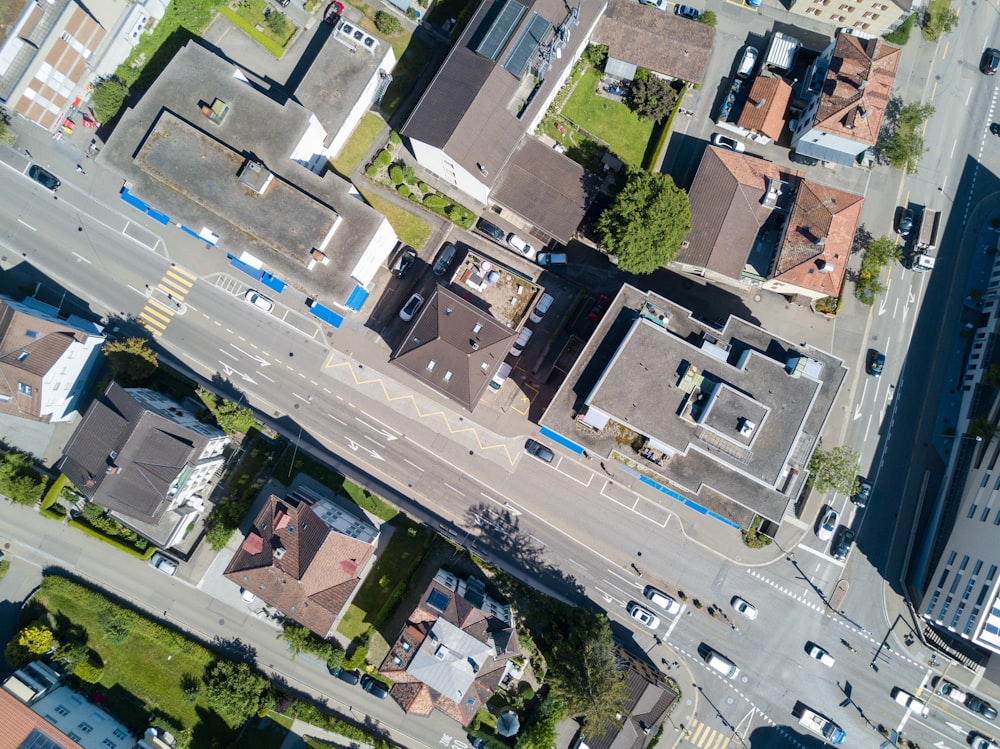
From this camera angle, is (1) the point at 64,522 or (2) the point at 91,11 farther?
(1) the point at 64,522

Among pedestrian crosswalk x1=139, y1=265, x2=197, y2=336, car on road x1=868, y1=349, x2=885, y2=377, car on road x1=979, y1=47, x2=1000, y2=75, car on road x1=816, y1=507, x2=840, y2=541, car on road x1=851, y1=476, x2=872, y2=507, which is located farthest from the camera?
car on road x1=979, y1=47, x2=1000, y2=75

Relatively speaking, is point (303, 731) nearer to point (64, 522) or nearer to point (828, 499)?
point (64, 522)

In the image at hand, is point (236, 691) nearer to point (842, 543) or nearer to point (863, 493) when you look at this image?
point (842, 543)

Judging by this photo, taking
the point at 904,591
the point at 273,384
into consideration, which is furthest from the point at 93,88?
the point at 904,591

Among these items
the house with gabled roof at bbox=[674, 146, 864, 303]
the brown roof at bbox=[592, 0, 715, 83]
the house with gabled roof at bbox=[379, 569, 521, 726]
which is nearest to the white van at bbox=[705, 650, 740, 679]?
the house with gabled roof at bbox=[379, 569, 521, 726]

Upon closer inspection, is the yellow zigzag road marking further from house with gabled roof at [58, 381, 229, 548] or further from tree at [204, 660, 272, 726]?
tree at [204, 660, 272, 726]

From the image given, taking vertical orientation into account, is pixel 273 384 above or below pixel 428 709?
above
